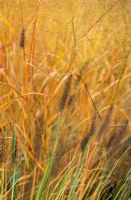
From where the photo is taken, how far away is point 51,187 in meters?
1.58

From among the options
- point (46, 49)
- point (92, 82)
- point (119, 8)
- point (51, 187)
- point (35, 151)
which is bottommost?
point (51, 187)

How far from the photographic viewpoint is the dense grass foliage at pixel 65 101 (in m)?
1.54

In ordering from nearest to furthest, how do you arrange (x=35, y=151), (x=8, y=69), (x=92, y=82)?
(x=35, y=151), (x=8, y=69), (x=92, y=82)

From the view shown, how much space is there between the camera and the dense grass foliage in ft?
5.04

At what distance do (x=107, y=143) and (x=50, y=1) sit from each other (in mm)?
491

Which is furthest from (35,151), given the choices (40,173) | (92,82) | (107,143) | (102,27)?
(102,27)

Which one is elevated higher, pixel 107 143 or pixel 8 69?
pixel 8 69

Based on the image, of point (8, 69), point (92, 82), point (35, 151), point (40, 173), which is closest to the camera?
point (35, 151)

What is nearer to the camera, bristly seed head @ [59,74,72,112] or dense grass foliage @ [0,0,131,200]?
bristly seed head @ [59,74,72,112]

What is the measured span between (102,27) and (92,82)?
0.19 meters

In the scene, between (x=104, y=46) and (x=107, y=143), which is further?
(x=104, y=46)

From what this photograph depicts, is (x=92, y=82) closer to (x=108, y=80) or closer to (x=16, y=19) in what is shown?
(x=108, y=80)

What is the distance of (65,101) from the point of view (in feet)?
4.63

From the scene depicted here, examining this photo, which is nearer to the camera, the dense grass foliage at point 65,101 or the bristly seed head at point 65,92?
the bristly seed head at point 65,92
